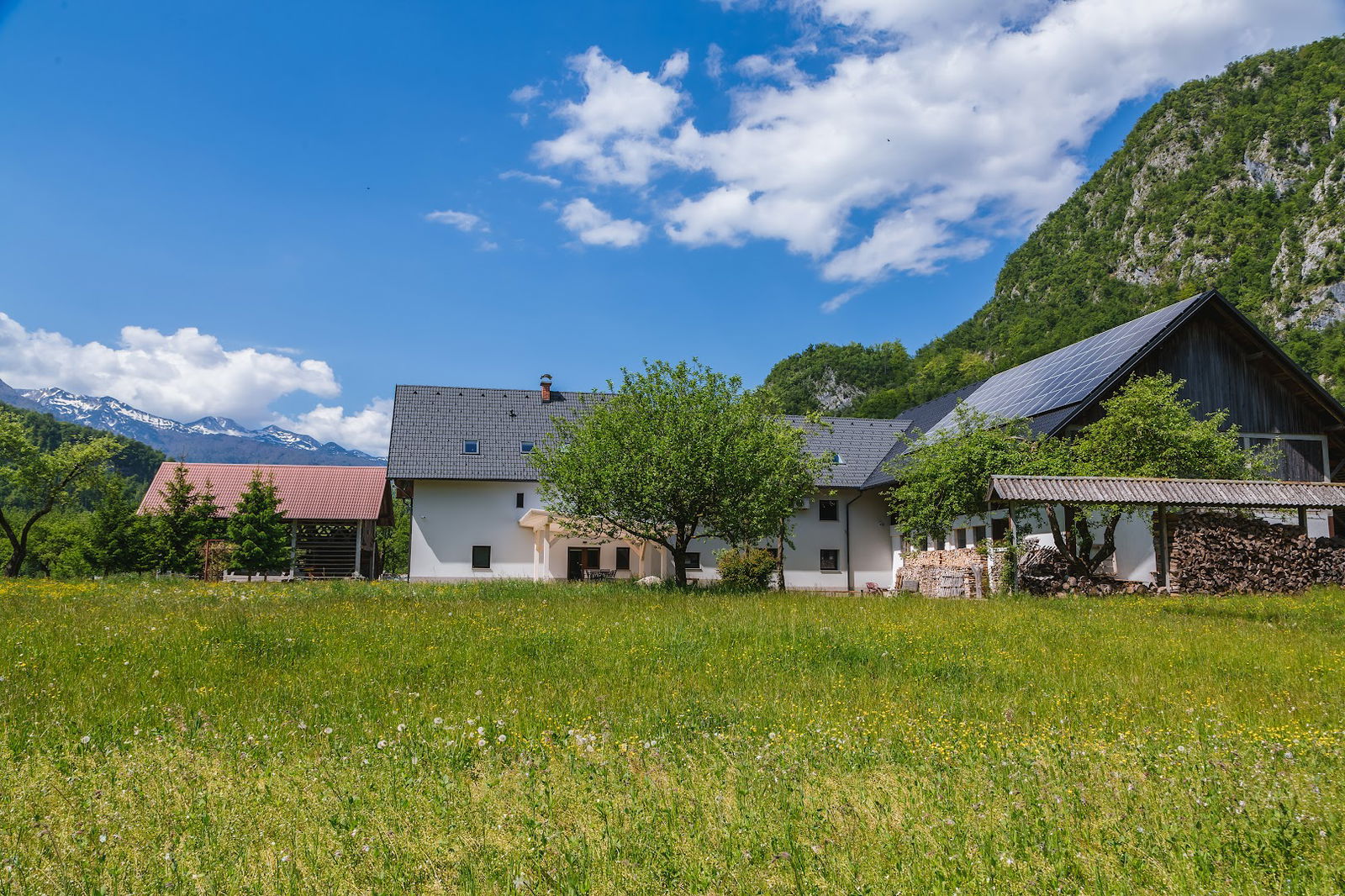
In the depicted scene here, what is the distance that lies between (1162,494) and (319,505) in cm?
3544

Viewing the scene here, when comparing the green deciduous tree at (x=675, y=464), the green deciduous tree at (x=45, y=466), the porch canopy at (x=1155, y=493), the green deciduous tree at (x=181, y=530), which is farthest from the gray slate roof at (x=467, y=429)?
the porch canopy at (x=1155, y=493)

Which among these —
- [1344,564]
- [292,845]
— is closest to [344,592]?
[292,845]

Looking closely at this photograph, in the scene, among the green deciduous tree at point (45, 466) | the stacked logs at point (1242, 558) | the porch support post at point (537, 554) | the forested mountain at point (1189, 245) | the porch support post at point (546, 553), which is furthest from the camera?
the forested mountain at point (1189, 245)

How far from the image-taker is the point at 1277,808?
14.3ft

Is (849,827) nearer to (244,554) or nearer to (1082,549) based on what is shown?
(1082,549)

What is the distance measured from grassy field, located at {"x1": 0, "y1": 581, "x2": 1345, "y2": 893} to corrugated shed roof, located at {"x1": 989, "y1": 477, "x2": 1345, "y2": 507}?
320 inches

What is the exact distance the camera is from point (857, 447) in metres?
37.9

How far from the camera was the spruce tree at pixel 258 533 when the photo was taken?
1334 inches

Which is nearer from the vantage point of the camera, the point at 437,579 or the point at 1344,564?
the point at 1344,564

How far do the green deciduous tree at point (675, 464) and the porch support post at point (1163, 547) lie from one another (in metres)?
9.28

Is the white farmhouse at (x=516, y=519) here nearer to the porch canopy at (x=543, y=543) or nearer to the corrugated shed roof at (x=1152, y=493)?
the porch canopy at (x=543, y=543)

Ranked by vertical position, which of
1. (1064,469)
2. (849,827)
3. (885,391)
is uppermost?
(885,391)

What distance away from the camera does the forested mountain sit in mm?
72125

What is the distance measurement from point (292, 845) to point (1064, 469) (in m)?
22.6
